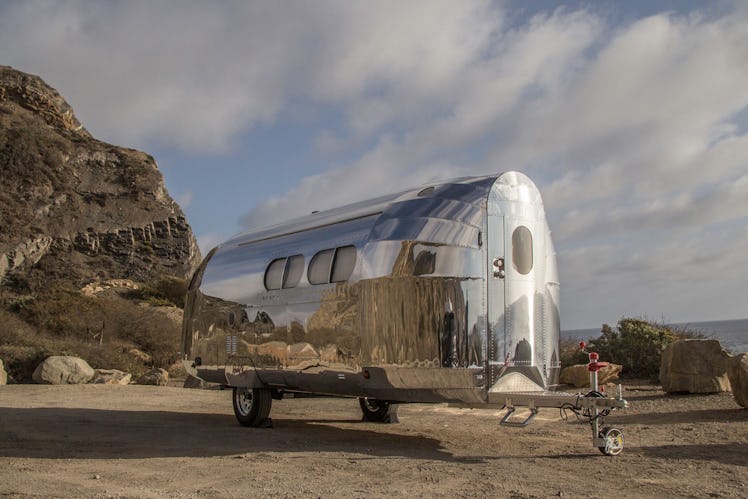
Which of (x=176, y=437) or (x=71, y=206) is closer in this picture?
(x=176, y=437)

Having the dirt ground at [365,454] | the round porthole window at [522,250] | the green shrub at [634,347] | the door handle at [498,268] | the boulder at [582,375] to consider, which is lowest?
the dirt ground at [365,454]

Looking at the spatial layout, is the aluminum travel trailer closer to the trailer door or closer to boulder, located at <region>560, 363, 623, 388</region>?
the trailer door

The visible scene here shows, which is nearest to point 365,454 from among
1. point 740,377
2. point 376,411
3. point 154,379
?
point 376,411

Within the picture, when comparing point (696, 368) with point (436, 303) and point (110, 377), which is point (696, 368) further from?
point (110, 377)

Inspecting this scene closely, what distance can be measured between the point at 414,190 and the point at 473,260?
1510 mm

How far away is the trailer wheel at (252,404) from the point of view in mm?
11477

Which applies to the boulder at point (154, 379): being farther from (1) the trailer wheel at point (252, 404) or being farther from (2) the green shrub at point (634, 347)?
(2) the green shrub at point (634, 347)

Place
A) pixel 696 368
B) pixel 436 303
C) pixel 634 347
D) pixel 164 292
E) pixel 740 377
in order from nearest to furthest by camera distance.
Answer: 1. pixel 436 303
2. pixel 740 377
3. pixel 696 368
4. pixel 634 347
5. pixel 164 292

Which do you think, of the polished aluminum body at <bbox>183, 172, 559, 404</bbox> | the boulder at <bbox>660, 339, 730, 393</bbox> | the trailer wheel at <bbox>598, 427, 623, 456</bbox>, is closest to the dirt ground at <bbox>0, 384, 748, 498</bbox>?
the trailer wheel at <bbox>598, 427, 623, 456</bbox>

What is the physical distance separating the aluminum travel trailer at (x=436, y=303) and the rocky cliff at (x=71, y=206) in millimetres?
27575

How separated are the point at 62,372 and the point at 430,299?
1480cm

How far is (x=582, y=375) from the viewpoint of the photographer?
682 inches

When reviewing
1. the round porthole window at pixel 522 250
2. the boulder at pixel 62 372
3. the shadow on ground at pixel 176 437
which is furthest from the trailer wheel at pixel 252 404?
the boulder at pixel 62 372

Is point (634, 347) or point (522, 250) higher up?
point (522, 250)
